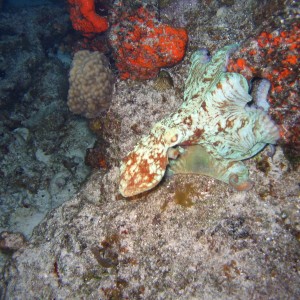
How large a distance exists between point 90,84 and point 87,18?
200 centimetres

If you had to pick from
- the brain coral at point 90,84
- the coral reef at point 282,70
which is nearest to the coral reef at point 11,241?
the brain coral at point 90,84

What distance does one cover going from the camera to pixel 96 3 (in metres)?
5.81

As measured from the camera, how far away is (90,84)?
480 centimetres

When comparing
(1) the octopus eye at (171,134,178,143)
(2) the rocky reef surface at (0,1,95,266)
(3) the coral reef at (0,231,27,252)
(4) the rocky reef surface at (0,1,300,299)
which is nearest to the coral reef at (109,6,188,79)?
(4) the rocky reef surface at (0,1,300,299)

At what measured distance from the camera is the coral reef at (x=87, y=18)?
5.55 metres

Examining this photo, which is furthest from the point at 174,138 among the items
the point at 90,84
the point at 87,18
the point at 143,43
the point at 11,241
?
the point at 87,18

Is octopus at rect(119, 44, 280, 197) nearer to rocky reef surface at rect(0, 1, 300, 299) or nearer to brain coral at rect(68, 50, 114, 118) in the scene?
rocky reef surface at rect(0, 1, 300, 299)

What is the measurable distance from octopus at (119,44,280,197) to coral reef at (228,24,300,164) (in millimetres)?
109

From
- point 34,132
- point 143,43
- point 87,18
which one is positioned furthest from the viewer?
point 34,132

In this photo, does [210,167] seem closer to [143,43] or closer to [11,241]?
[143,43]

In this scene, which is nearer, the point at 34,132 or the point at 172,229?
the point at 172,229

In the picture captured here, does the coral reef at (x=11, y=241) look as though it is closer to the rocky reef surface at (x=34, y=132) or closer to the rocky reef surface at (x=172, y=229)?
the rocky reef surface at (x=172, y=229)

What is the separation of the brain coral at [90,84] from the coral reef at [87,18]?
3.40ft

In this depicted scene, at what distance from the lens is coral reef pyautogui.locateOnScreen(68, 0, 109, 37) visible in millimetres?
5547
